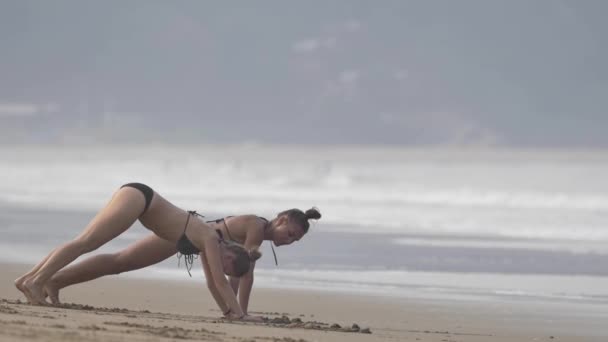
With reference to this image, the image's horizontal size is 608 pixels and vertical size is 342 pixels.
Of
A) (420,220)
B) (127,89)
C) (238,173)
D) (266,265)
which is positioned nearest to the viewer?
(266,265)

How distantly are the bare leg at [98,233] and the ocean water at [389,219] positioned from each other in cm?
336

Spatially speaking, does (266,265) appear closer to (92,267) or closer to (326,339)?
(92,267)

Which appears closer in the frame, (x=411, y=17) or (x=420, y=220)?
(x=420, y=220)

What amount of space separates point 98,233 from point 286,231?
1157mm

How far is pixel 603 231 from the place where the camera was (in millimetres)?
21516

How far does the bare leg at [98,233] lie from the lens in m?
9.88

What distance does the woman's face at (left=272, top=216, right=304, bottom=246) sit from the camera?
10.0m

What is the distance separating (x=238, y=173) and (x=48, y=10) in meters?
54.4

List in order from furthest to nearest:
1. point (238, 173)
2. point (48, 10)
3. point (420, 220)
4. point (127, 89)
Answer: point (48, 10) < point (127, 89) < point (238, 173) < point (420, 220)

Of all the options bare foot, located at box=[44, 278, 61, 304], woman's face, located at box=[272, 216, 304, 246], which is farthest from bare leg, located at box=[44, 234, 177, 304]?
woman's face, located at box=[272, 216, 304, 246]

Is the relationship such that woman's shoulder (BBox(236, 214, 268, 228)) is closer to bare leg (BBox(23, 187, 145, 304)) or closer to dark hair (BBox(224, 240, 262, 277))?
dark hair (BBox(224, 240, 262, 277))

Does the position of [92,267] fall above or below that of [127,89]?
A: below

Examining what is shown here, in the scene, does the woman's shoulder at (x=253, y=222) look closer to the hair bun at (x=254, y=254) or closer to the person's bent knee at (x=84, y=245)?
the hair bun at (x=254, y=254)

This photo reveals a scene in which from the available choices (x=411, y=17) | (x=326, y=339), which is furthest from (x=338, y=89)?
(x=326, y=339)
